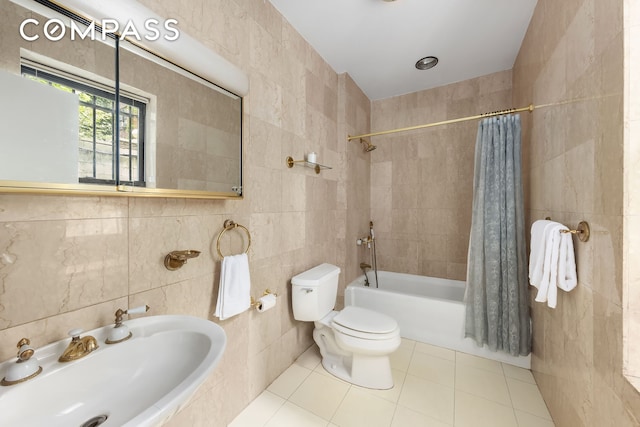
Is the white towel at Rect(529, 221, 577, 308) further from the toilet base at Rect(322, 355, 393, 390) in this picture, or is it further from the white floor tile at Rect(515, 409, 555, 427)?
the toilet base at Rect(322, 355, 393, 390)

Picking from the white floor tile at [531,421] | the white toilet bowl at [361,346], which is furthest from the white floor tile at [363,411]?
the white floor tile at [531,421]

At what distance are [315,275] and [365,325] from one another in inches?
19.4

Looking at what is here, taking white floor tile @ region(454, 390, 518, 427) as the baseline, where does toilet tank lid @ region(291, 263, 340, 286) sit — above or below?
above

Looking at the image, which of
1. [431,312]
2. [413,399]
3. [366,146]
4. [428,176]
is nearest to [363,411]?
[413,399]

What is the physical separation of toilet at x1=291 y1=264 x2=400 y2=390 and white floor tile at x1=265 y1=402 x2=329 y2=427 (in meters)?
0.38

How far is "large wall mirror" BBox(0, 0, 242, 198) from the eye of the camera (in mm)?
680

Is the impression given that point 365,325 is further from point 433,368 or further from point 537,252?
point 537,252

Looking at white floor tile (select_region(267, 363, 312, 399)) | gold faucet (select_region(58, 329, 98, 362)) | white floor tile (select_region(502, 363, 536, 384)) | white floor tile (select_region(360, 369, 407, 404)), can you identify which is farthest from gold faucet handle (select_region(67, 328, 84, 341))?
white floor tile (select_region(502, 363, 536, 384))

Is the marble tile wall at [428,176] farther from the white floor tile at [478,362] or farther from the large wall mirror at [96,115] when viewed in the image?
the large wall mirror at [96,115]

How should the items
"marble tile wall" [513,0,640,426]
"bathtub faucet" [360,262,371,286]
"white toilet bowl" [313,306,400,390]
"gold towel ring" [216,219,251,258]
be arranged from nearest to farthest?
"marble tile wall" [513,0,640,426] → "gold towel ring" [216,219,251,258] → "white toilet bowl" [313,306,400,390] → "bathtub faucet" [360,262,371,286]

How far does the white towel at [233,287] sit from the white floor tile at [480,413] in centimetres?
141

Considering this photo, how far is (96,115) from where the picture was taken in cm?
83

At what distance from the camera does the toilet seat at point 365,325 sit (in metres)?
1.64

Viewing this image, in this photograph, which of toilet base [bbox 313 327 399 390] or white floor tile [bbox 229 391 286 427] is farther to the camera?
toilet base [bbox 313 327 399 390]
